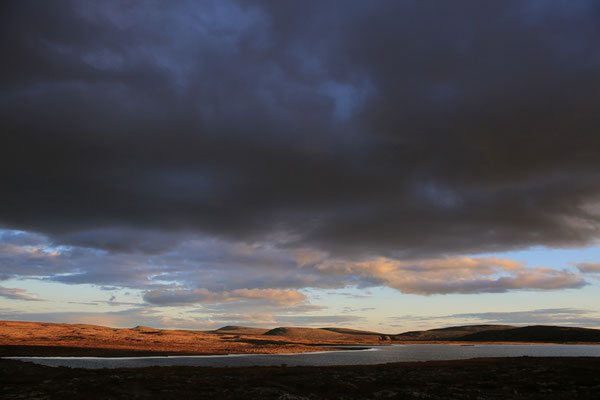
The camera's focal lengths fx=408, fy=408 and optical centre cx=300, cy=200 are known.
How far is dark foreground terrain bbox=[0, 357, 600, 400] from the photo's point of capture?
132ft

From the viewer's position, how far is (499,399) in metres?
39.2

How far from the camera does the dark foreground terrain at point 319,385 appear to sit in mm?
40094

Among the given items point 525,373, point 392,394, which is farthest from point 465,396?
point 525,373

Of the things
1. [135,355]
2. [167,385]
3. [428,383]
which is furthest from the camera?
[135,355]

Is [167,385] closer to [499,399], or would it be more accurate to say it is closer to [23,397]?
[23,397]

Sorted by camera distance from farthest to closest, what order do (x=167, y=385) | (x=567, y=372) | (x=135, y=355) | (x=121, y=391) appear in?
(x=135, y=355) → (x=567, y=372) → (x=167, y=385) → (x=121, y=391)

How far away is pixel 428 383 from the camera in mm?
49781

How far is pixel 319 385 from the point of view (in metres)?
48.7

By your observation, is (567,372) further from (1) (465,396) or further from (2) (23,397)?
(2) (23,397)

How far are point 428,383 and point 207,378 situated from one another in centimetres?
2754

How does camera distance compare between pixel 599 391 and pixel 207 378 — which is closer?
pixel 599 391

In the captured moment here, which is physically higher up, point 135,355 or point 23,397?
point 23,397

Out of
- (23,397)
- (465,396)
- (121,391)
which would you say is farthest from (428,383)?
(23,397)

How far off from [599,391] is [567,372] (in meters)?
13.6
